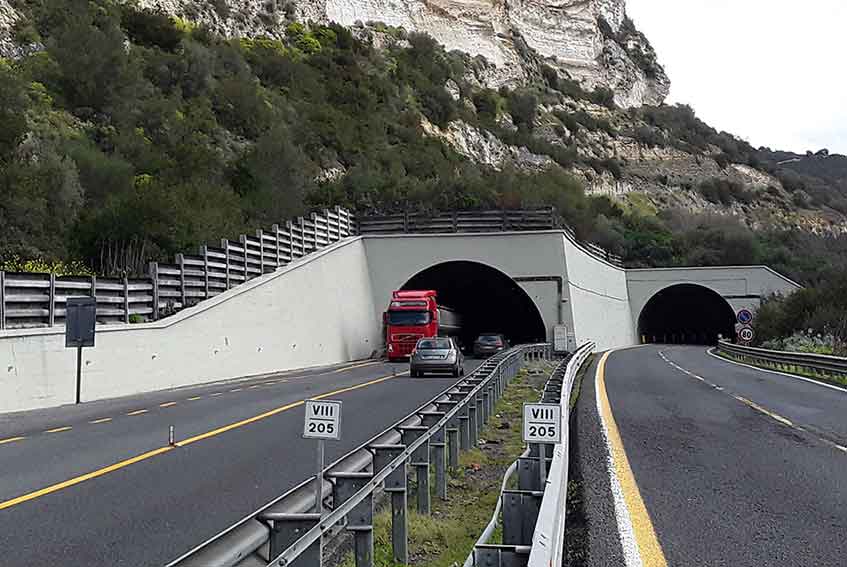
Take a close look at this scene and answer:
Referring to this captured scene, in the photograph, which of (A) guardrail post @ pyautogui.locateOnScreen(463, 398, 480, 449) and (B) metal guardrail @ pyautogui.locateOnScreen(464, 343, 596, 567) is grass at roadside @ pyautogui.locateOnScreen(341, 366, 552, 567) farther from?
(B) metal guardrail @ pyautogui.locateOnScreen(464, 343, 596, 567)

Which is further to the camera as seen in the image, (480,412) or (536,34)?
(536,34)

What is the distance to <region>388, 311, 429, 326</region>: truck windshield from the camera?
133 feet

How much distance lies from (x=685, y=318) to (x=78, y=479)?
278ft

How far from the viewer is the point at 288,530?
4.57 meters

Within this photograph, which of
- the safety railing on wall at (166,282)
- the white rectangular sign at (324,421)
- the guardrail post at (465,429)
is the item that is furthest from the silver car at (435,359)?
the white rectangular sign at (324,421)

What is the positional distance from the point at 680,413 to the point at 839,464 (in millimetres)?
5925

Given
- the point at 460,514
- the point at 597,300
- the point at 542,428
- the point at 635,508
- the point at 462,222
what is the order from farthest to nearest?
the point at 597,300, the point at 462,222, the point at 460,514, the point at 635,508, the point at 542,428

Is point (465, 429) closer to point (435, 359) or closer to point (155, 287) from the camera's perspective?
point (155, 287)

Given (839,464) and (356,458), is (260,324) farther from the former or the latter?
(356,458)

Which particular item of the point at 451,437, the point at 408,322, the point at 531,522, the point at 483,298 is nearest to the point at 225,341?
the point at 408,322

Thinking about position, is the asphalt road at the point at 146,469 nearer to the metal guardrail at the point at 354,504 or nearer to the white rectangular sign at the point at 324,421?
the white rectangular sign at the point at 324,421

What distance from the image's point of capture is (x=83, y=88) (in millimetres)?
48375

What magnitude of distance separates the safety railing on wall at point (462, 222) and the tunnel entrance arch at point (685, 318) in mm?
26325

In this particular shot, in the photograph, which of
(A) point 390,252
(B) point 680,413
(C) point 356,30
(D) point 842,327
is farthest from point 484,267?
(C) point 356,30
